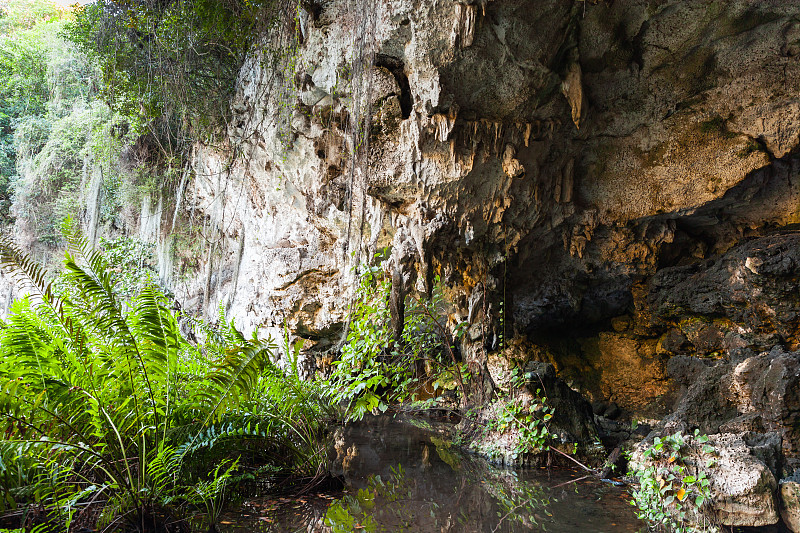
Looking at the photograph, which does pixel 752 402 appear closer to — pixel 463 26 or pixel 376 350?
pixel 376 350

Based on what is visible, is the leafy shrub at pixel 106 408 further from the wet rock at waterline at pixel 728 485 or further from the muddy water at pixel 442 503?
the wet rock at waterline at pixel 728 485

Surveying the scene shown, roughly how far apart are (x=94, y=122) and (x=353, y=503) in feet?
36.0

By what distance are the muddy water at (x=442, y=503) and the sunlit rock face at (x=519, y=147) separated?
2771 mm

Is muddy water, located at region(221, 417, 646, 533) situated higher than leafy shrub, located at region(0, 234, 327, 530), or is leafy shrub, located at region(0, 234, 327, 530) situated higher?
leafy shrub, located at region(0, 234, 327, 530)

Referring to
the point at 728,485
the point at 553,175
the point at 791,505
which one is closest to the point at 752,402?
the point at 791,505

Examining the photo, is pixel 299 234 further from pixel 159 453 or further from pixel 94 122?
pixel 159 453

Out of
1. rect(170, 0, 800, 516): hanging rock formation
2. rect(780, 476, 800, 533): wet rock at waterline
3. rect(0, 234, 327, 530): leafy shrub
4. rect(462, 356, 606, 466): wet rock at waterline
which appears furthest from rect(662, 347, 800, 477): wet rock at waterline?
rect(0, 234, 327, 530): leafy shrub

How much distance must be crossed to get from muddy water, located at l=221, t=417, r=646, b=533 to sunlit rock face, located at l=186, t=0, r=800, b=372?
2.77 metres

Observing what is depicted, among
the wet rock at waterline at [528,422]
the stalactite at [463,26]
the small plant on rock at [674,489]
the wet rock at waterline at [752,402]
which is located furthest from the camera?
the wet rock at waterline at [528,422]

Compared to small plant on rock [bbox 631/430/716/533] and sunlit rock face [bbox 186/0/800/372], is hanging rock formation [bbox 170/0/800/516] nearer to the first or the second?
sunlit rock face [bbox 186/0/800/372]

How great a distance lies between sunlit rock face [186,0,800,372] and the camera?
Answer: 6.26 m

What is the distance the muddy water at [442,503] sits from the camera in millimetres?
3809

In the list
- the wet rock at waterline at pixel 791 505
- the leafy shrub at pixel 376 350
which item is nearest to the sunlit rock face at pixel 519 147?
the leafy shrub at pixel 376 350

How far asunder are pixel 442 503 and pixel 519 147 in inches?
189
